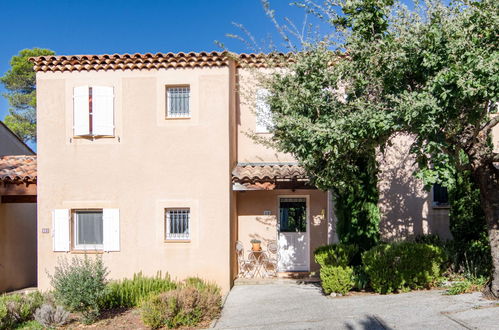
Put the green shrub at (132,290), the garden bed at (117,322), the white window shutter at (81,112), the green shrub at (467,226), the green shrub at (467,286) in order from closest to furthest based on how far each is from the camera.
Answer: the garden bed at (117,322), the green shrub at (467,286), the green shrub at (132,290), the green shrub at (467,226), the white window shutter at (81,112)

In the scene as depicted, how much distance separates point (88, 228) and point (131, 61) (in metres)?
4.84

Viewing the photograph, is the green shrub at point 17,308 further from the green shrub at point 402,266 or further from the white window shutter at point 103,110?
the green shrub at point 402,266

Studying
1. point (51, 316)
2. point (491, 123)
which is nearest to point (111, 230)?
point (51, 316)

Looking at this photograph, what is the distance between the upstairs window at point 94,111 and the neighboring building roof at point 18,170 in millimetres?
1936

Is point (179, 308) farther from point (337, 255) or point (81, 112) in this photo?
point (81, 112)

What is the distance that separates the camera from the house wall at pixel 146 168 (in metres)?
10.9

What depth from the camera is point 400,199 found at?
1199cm

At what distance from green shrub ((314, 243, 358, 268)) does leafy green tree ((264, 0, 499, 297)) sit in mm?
1731

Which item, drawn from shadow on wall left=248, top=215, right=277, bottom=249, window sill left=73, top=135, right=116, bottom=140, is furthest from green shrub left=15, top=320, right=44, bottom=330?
shadow on wall left=248, top=215, right=277, bottom=249

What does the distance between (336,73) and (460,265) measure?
6.09 m

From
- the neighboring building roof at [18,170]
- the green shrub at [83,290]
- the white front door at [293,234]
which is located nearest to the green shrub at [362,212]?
the white front door at [293,234]

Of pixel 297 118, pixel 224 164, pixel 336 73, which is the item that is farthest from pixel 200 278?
pixel 336 73

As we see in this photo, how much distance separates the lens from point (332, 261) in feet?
31.4

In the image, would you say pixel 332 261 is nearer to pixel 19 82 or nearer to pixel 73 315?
pixel 73 315
